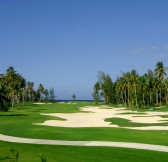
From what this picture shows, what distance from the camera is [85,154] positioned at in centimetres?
2452

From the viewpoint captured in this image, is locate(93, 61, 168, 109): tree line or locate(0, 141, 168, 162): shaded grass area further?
locate(93, 61, 168, 109): tree line

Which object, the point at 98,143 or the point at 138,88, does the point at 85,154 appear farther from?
the point at 138,88

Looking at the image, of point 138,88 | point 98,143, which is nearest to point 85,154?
point 98,143

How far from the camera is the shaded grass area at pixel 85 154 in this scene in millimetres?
22344

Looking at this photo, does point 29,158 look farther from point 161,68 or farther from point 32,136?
point 161,68

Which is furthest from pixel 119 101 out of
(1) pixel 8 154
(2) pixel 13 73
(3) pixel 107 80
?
(1) pixel 8 154

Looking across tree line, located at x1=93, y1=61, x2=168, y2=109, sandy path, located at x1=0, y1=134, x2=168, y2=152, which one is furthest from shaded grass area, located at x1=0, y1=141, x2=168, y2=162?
tree line, located at x1=93, y1=61, x2=168, y2=109

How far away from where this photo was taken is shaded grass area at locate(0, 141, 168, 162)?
22.3 m

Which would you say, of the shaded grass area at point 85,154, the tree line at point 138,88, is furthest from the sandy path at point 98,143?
the tree line at point 138,88

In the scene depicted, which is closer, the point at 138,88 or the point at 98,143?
the point at 98,143

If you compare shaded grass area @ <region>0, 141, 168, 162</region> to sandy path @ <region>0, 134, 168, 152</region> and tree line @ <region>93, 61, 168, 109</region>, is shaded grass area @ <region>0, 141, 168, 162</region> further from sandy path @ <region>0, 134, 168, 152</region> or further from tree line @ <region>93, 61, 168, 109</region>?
tree line @ <region>93, 61, 168, 109</region>

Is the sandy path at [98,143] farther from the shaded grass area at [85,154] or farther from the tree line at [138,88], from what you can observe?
the tree line at [138,88]

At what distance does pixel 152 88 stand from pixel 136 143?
12764cm

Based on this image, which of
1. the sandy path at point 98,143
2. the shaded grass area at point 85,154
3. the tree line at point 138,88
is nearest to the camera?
the shaded grass area at point 85,154
